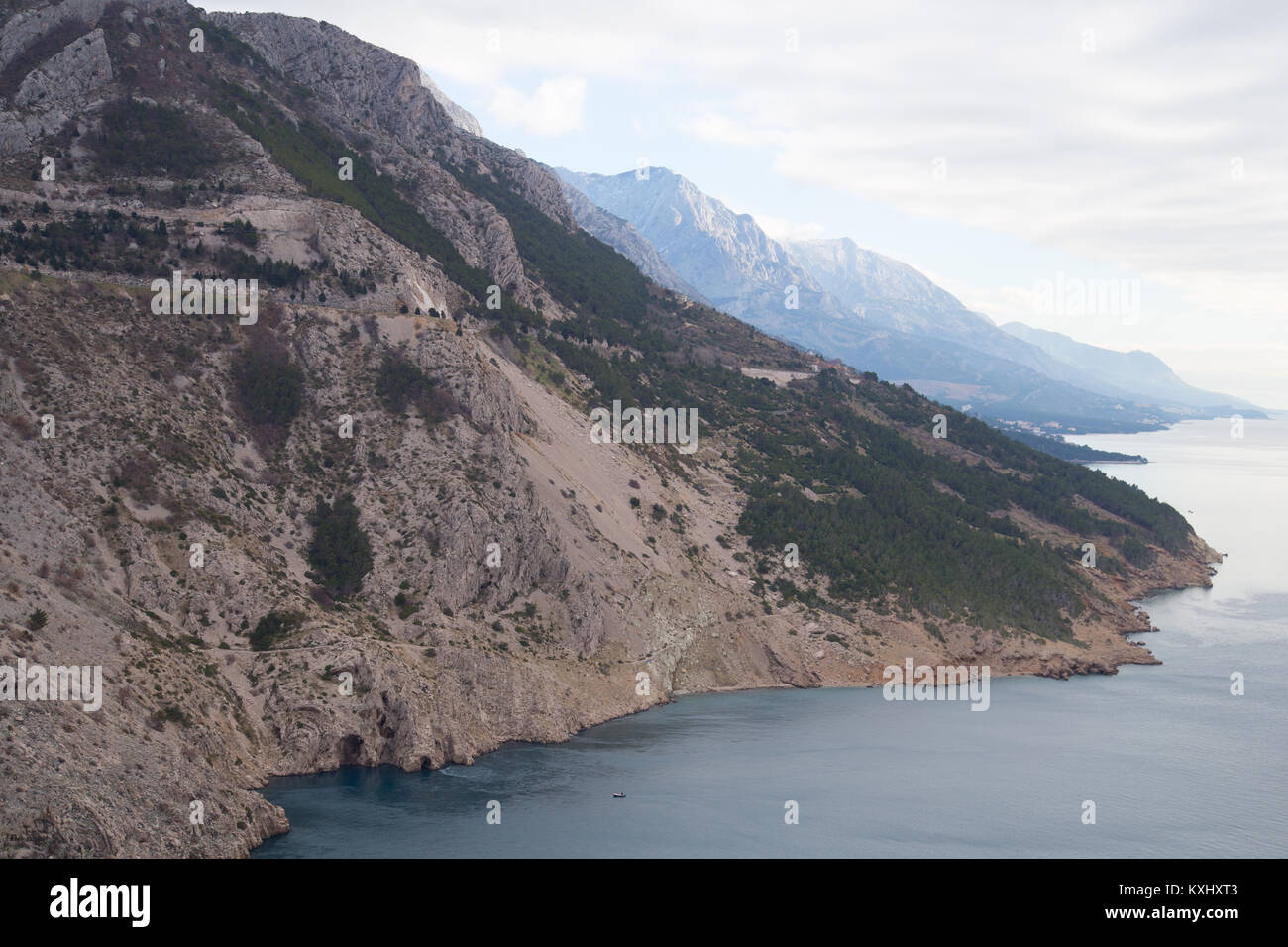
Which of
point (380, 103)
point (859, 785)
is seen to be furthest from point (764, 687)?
point (380, 103)

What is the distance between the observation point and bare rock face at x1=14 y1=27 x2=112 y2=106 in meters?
116

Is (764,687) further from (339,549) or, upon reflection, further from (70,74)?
(70,74)

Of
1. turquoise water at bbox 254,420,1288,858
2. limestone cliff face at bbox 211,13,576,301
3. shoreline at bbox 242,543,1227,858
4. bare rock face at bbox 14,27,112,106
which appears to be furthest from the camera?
limestone cliff face at bbox 211,13,576,301

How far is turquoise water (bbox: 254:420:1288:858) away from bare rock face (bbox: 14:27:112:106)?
283 ft

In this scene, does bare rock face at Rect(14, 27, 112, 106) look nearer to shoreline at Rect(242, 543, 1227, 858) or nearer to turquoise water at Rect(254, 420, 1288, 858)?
shoreline at Rect(242, 543, 1227, 858)

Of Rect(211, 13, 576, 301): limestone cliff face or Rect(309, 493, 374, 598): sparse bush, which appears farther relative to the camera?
Rect(211, 13, 576, 301): limestone cliff face

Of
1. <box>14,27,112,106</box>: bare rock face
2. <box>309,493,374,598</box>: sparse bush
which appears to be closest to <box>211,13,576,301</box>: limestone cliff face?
<box>14,27,112,106</box>: bare rock face

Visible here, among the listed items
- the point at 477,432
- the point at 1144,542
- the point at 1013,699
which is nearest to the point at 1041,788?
the point at 1013,699

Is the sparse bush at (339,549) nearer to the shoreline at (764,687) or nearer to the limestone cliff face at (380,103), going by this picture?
the shoreline at (764,687)

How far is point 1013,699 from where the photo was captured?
4193 inches

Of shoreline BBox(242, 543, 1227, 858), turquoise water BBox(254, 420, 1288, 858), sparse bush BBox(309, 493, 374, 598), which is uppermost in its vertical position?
sparse bush BBox(309, 493, 374, 598)

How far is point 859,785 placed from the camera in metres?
80.2

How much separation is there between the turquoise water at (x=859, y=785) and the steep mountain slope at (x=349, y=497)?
16.2 feet
